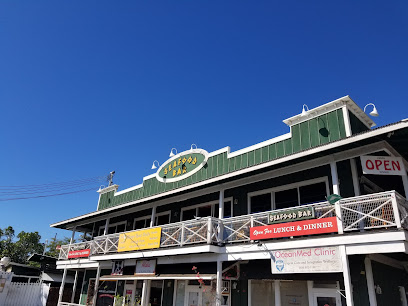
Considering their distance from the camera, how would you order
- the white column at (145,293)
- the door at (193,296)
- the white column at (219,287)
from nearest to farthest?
the white column at (219,287), the door at (193,296), the white column at (145,293)

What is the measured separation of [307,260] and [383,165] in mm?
3626

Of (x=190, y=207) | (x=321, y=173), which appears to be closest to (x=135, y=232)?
(x=190, y=207)

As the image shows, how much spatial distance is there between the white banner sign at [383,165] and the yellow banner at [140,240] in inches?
332

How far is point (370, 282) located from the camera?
30.7 feet

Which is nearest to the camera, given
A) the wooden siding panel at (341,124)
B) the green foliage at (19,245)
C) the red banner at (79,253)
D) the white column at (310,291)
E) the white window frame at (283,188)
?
the white column at (310,291)

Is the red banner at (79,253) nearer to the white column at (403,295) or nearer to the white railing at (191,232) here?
the white railing at (191,232)

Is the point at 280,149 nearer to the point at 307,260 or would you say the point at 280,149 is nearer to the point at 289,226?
the point at 289,226

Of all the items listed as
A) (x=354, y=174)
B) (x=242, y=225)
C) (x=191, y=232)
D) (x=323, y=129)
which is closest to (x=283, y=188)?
(x=242, y=225)

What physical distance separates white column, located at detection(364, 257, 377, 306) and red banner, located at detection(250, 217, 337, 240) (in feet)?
5.73

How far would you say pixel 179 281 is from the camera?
1477 centimetres

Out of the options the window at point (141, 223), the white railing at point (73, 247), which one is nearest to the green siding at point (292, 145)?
the window at point (141, 223)

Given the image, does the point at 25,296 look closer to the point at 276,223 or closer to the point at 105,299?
the point at 105,299

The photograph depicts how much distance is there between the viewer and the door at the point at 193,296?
44.3 ft

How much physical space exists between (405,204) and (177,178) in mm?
10278
